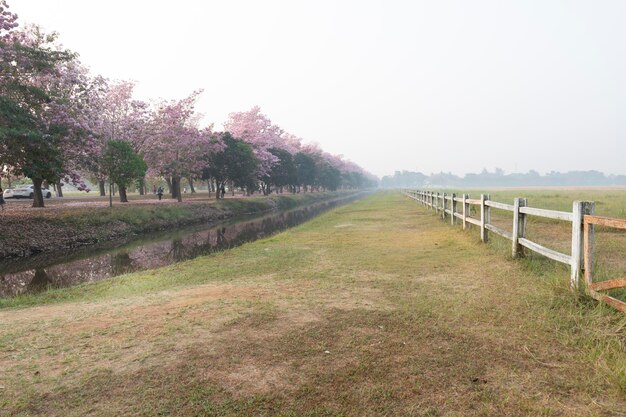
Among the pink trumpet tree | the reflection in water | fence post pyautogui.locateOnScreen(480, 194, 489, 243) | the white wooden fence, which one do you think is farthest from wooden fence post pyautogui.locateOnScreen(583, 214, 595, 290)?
the pink trumpet tree

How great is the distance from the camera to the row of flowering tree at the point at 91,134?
17.8 metres

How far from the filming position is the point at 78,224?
21.8 meters

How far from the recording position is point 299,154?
72500mm

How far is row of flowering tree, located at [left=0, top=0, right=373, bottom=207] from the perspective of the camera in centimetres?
1784

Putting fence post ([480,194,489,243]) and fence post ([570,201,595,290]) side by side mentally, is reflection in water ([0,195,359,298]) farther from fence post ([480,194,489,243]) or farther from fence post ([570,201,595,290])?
fence post ([570,201,595,290])

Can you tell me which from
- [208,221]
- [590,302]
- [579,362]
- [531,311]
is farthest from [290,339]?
[208,221]

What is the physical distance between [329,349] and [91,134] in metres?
23.4

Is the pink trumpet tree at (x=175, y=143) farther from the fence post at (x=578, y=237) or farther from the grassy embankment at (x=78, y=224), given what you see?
the fence post at (x=578, y=237)

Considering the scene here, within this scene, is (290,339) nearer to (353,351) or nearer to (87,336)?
(353,351)

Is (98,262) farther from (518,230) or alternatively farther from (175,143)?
(175,143)

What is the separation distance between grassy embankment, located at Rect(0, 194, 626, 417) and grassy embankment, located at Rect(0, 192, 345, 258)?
12513 mm

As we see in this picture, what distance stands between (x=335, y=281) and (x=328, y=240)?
669 centimetres

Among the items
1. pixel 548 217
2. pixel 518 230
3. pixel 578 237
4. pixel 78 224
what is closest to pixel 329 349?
pixel 578 237

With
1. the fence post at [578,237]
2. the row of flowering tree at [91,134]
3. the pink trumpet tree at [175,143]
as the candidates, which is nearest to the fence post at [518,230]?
the fence post at [578,237]
